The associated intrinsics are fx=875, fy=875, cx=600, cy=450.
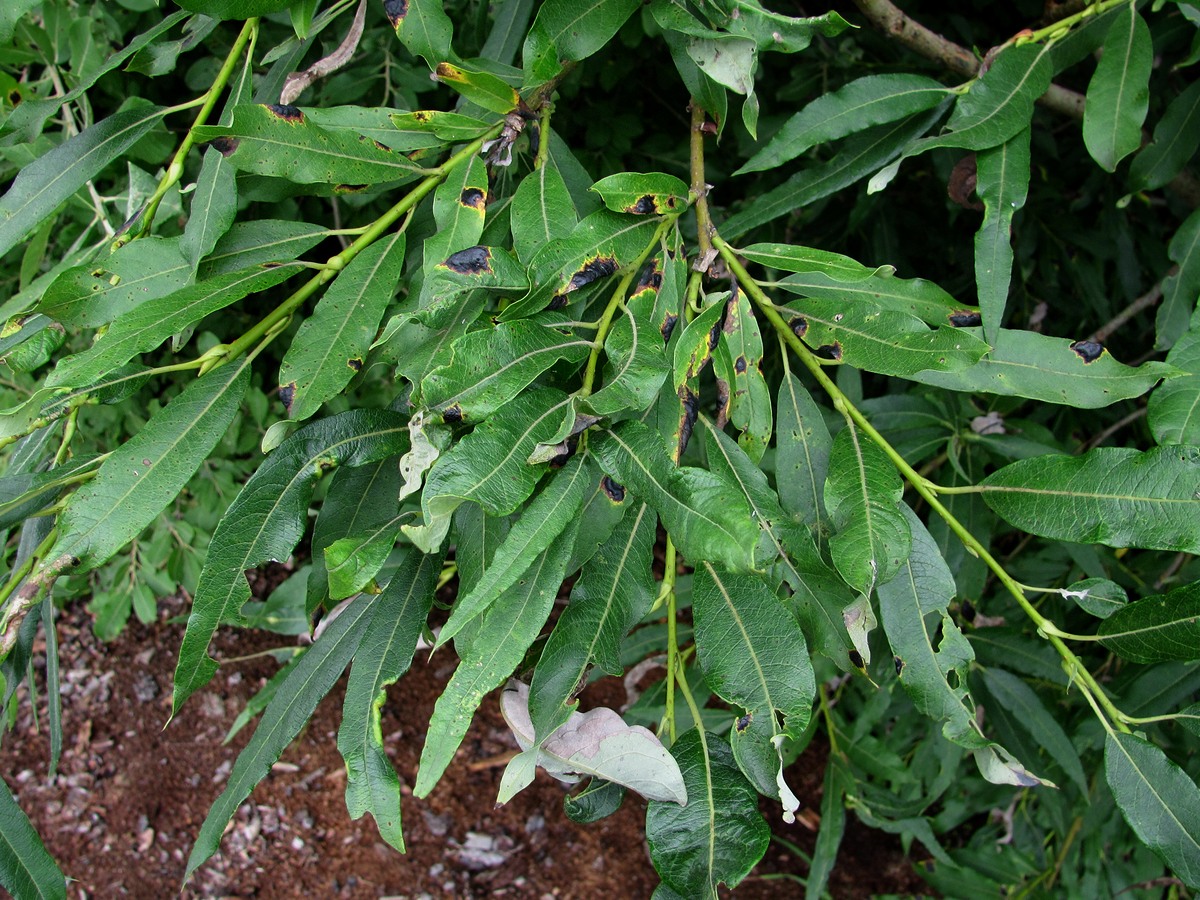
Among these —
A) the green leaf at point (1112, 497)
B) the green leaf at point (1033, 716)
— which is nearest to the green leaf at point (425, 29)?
the green leaf at point (1112, 497)

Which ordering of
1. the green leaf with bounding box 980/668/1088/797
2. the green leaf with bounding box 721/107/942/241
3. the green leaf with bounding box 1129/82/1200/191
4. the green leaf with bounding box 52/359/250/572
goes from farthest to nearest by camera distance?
the green leaf with bounding box 980/668/1088/797
the green leaf with bounding box 1129/82/1200/191
the green leaf with bounding box 721/107/942/241
the green leaf with bounding box 52/359/250/572

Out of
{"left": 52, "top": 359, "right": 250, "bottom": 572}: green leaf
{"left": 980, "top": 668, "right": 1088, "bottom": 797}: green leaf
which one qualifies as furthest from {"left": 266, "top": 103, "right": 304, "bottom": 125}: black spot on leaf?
{"left": 980, "top": 668, "right": 1088, "bottom": 797}: green leaf

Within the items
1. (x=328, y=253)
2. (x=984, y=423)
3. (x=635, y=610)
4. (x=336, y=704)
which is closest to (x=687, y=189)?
(x=635, y=610)

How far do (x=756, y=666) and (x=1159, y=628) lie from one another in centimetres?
34

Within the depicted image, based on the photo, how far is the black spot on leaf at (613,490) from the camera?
28.4 inches

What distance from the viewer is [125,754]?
220 centimetres

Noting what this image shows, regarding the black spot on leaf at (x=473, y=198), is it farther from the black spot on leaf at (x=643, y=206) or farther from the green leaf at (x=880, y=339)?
the green leaf at (x=880, y=339)

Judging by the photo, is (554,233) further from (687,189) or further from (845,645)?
(845,645)

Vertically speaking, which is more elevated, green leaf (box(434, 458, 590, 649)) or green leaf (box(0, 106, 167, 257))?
green leaf (box(0, 106, 167, 257))

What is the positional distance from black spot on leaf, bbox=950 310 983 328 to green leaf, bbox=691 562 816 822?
12.2 inches

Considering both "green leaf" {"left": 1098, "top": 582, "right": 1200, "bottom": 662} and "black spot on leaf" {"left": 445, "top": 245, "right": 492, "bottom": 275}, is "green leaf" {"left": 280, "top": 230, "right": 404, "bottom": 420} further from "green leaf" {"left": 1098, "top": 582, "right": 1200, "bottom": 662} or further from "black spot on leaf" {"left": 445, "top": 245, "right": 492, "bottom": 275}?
"green leaf" {"left": 1098, "top": 582, "right": 1200, "bottom": 662}

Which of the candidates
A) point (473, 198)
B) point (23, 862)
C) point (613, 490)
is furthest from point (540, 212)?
point (23, 862)

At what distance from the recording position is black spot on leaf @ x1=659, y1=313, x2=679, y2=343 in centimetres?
75

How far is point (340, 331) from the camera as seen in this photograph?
77 cm
